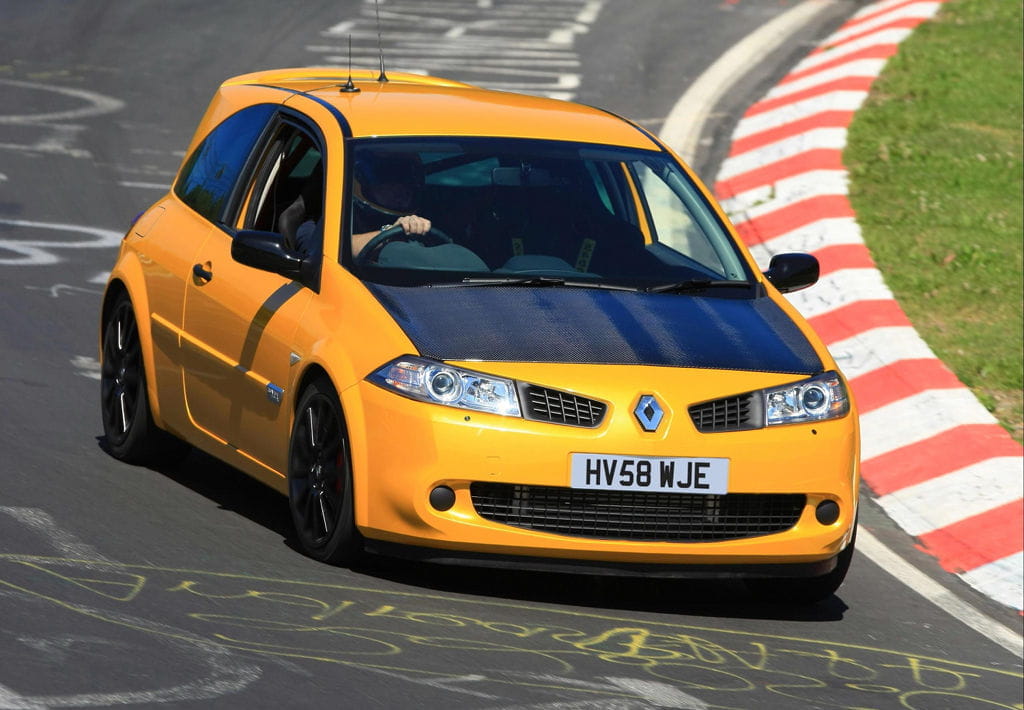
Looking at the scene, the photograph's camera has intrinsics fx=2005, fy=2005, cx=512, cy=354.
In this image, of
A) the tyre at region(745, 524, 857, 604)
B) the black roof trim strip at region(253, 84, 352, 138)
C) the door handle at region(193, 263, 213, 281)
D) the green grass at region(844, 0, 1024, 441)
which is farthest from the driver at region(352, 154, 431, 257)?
the green grass at region(844, 0, 1024, 441)

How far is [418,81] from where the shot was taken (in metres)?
9.37

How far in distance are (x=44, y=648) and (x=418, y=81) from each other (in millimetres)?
4503

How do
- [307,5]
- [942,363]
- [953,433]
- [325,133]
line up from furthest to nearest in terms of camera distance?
[307,5] < [942,363] < [953,433] < [325,133]

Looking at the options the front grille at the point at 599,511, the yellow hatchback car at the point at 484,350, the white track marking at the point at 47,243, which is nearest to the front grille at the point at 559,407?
the yellow hatchback car at the point at 484,350

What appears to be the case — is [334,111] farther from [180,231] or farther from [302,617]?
[302,617]

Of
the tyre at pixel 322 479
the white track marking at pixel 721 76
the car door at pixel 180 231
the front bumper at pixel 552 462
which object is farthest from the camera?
the white track marking at pixel 721 76

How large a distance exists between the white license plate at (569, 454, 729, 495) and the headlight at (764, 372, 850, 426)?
11.5 inches

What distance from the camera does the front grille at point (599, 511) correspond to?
21.6ft

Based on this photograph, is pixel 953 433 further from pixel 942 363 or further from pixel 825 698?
pixel 825 698

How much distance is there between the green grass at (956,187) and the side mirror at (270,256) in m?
4.66

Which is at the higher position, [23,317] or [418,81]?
Answer: [418,81]

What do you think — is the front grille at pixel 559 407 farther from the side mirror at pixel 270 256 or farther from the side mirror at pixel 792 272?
the side mirror at pixel 792 272

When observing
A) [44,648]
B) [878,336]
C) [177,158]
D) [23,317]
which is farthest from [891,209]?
[44,648]

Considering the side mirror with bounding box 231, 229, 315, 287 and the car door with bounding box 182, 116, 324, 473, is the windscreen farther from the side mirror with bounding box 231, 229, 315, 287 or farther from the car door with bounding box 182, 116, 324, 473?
the car door with bounding box 182, 116, 324, 473
